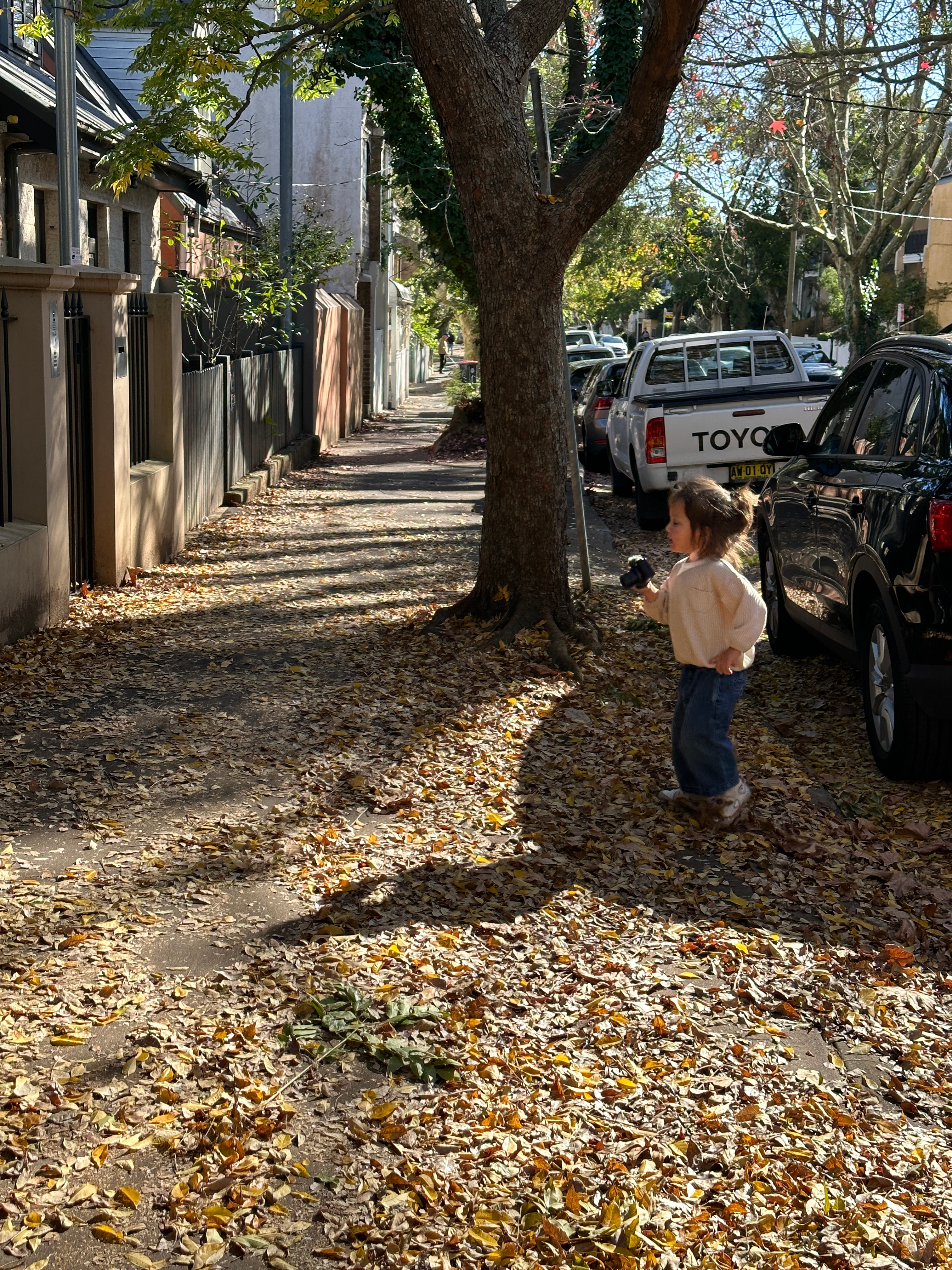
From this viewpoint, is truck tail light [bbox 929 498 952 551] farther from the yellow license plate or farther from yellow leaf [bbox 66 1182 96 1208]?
the yellow license plate

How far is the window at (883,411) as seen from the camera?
275 inches

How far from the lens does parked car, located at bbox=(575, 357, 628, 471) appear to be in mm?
20641

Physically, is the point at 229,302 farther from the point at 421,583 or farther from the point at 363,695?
the point at 363,695

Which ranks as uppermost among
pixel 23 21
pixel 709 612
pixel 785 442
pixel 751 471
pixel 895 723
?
pixel 23 21

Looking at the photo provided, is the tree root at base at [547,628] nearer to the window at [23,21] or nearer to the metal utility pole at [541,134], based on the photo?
the metal utility pole at [541,134]

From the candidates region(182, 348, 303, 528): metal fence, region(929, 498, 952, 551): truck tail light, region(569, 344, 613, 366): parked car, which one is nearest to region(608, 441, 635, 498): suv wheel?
region(182, 348, 303, 528): metal fence

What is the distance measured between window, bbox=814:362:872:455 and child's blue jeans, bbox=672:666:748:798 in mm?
2577

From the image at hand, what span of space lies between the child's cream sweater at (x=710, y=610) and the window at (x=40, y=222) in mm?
12714

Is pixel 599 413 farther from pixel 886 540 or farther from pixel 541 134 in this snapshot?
pixel 886 540

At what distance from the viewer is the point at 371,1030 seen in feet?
13.3

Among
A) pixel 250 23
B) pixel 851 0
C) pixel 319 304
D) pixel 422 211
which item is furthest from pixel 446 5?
pixel 319 304

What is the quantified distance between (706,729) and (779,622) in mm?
3267

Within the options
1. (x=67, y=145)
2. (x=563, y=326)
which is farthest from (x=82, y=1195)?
(x=67, y=145)

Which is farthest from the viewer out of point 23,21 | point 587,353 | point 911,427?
point 587,353
